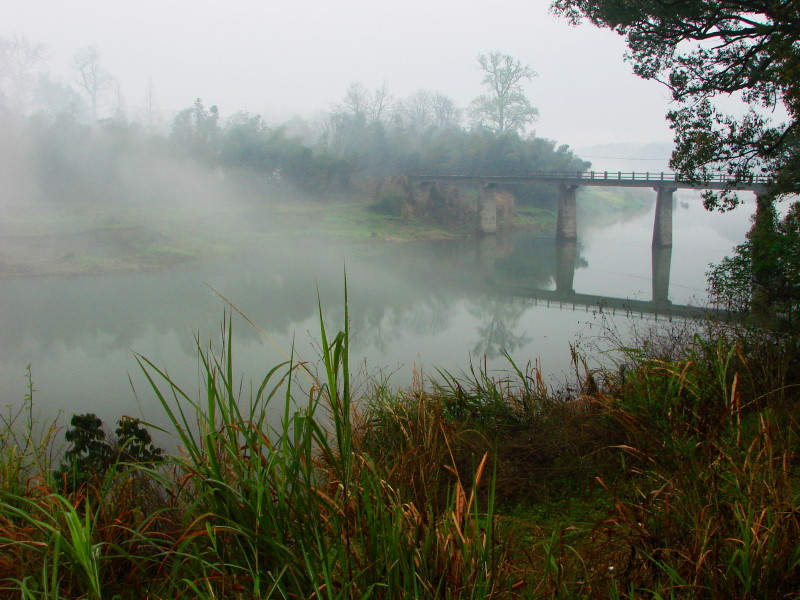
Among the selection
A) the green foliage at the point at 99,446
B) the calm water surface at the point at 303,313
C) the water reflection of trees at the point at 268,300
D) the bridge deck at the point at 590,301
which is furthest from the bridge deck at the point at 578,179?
the green foliage at the point at 99,446

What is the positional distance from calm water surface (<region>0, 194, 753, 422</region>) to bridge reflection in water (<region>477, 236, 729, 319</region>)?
0.23 metres

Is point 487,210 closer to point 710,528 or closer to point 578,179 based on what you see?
point 578,179

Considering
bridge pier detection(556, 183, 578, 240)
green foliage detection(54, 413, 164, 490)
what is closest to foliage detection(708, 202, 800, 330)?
green foliage detection(54, 413, 164, 490)

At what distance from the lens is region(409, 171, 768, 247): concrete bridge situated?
31.8m

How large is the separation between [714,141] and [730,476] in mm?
7093

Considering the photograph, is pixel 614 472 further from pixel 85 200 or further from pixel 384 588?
pixel 85 200

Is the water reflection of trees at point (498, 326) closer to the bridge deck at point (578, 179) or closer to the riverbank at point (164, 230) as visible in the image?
the riverbank at point (164, 230)

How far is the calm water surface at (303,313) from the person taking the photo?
11047 mm

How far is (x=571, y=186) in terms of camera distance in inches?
1414

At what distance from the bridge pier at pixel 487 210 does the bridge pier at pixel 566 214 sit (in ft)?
14.9

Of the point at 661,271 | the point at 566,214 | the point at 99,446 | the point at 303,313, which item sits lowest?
the point at 303,313

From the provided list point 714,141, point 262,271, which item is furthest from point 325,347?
point 262,271

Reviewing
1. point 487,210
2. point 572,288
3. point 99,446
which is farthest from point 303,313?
point 487,210

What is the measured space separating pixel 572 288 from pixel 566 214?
49.2 ft
